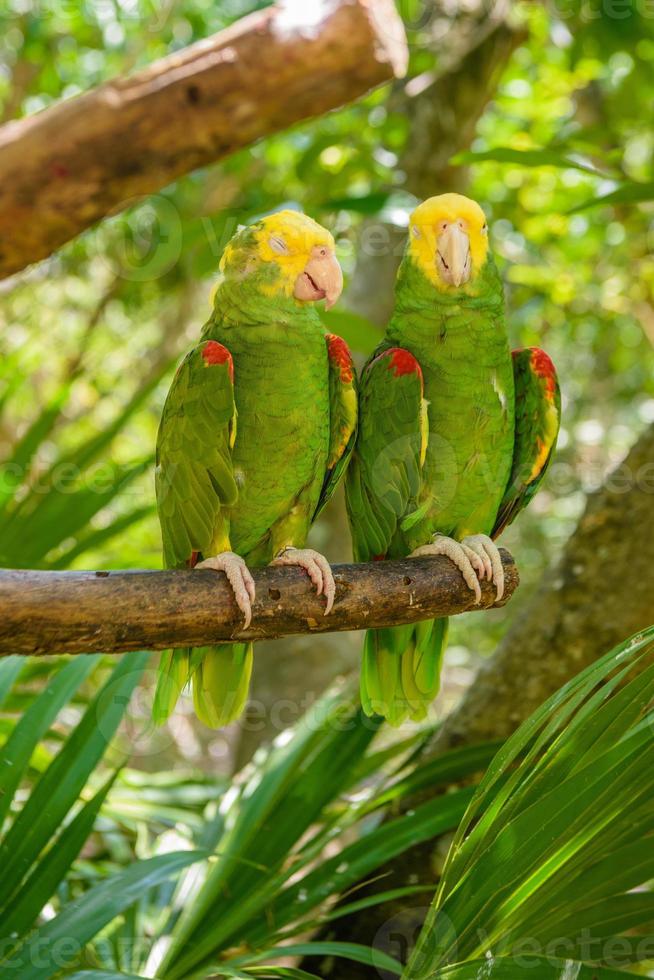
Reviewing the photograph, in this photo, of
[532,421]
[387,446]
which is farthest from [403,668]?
[532,421]

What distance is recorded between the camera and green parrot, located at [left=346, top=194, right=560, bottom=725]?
1.43 m

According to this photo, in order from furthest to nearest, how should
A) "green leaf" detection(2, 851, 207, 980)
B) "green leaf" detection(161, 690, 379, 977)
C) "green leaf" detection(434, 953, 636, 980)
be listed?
"green leaf" detection(161, 690, 379, 977) → "green leaf" detection(2, 851, 207, 980) → "green leaf" detection(434, 953, 636, 980)

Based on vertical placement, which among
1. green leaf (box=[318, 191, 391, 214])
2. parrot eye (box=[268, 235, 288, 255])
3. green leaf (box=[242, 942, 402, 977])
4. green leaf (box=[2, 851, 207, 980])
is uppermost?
green leaf (box=[318, 191, 391, 214])

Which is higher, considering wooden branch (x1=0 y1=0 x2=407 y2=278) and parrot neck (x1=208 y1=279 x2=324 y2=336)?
wooden branch (x1=0 y1=0 x2=407 y2=278)

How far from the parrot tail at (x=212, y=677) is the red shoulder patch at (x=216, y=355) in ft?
1.45

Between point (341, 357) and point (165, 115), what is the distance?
17.9 inches

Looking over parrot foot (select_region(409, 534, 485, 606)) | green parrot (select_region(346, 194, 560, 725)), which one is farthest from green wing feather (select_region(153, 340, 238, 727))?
parrot foot (select_region(409, 534, 485, 606))

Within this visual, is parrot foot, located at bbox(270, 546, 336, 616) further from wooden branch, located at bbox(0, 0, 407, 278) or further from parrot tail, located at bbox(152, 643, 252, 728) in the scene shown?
wooden branch, located at bbox(0, 0, 407, 278)

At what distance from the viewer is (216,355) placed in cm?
139

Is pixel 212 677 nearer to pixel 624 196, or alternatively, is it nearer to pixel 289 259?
pixel 289 259

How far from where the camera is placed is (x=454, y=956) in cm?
102

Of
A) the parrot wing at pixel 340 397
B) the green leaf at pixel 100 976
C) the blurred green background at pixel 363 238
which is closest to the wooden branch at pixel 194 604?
the parrot wing at pixel 340 397

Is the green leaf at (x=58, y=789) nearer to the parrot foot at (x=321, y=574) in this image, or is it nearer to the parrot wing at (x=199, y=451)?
the parrot wing at (x=199, y=451)

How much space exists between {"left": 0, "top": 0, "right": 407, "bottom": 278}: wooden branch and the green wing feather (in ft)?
0.92
